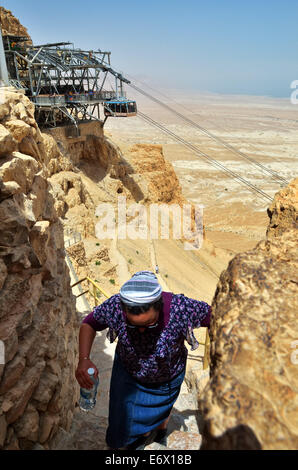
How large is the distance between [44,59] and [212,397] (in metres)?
21.3

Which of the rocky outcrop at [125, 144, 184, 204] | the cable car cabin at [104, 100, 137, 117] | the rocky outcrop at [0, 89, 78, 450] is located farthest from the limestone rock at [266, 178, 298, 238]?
the rocky outcrop at [125, 144, 184, 204]

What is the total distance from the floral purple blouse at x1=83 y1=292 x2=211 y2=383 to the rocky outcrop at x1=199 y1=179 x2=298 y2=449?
0.26 m

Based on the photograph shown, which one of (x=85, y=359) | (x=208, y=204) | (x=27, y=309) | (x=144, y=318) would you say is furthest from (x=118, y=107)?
(x=144, y=318)

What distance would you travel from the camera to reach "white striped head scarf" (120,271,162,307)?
2327 millimetres

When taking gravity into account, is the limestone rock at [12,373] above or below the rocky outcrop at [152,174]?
above

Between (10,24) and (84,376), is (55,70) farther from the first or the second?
(84,376)

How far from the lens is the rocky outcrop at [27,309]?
11.4 feet

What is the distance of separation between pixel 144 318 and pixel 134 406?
32.8 inches

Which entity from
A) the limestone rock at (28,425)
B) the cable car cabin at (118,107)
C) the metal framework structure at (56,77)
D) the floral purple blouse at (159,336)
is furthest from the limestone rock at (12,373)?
the cable car cabin at (118,107)

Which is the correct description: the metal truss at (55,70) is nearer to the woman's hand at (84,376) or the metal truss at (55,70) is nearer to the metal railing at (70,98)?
the metal railing at (70,98)

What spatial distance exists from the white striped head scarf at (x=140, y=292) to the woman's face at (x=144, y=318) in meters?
0.10

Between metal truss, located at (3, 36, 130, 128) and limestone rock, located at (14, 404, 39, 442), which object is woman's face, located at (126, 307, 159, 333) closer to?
limestone rock, located at (14, 404, 39, 442)
